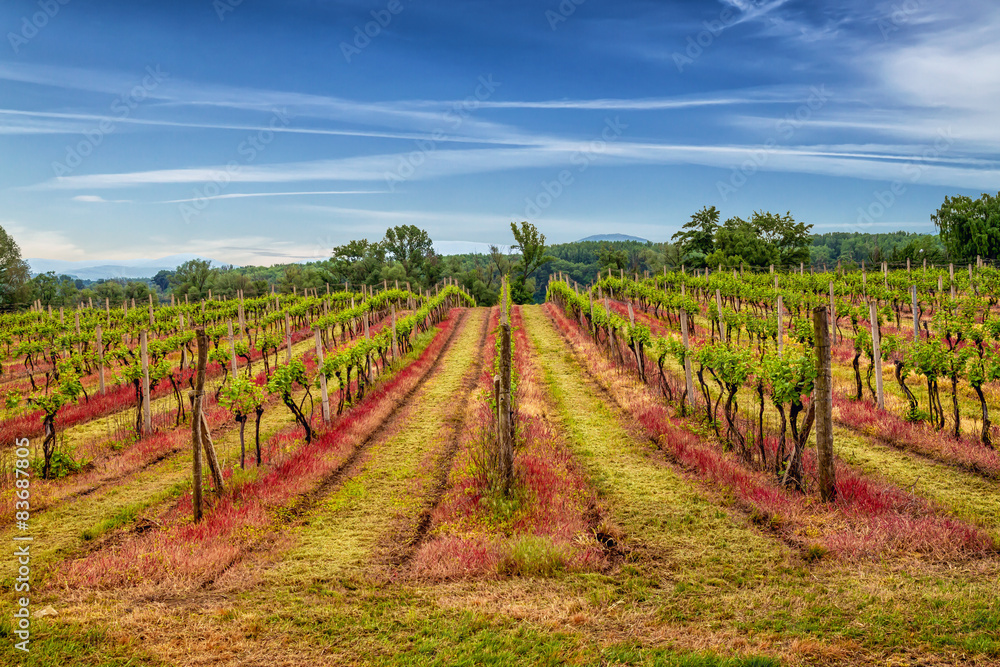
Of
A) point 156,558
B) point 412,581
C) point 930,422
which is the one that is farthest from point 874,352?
point 156,558

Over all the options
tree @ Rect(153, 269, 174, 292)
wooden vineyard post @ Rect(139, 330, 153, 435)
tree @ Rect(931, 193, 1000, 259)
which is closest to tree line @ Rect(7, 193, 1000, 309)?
tree @ Rect(931, 193, 1000, 259)

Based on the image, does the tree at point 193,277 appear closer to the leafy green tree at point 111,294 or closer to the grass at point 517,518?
the leafy green tree at point 111,294

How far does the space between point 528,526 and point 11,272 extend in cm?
9104

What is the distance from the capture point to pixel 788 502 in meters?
8.95

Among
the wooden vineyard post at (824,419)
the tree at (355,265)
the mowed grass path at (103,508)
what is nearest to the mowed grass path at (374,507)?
the mowed grass path at (103,508)

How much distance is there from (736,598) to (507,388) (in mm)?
5234

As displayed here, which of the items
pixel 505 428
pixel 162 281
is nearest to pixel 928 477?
pixel 505 428

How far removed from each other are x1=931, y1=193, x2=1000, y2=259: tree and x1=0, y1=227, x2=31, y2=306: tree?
382 ft

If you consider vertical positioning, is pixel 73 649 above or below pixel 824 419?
below

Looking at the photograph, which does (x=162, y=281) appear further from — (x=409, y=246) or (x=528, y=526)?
(x=528, y=526)

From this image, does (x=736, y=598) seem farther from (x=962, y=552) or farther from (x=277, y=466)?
(x=277, y=466)

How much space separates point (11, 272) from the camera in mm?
71250

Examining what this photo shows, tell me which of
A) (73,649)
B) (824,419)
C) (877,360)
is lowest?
(73,649)

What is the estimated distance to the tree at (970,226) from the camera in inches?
2389
